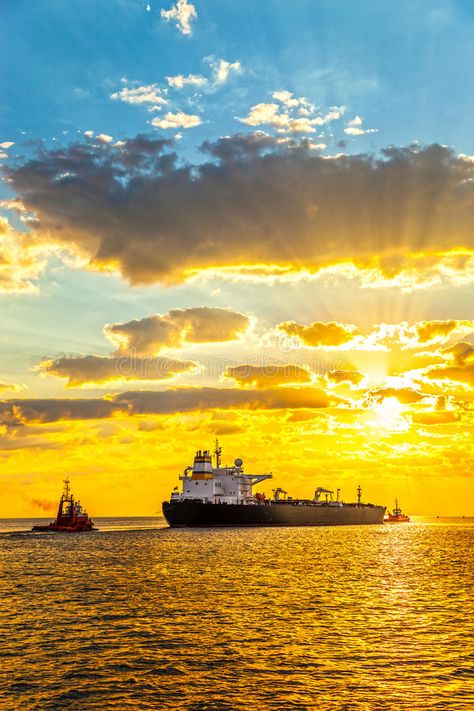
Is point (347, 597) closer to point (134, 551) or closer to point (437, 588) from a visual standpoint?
point (437, 588)

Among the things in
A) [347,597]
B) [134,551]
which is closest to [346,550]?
[134,551]

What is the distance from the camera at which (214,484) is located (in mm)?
147750

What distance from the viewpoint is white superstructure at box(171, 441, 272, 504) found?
147 meters

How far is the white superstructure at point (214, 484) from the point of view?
484 ft

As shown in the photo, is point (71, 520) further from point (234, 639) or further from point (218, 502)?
point (234, 639)

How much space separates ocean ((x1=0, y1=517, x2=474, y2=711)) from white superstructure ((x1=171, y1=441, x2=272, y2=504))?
82487 millimetres

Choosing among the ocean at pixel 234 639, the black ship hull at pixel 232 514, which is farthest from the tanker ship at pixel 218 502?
the ocean at pixel 234 639

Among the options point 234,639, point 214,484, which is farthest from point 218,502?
point 234,639

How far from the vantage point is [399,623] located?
37625mm

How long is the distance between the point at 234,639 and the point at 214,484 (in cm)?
11574

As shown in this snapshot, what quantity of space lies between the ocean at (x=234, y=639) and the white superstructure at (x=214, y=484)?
3248 inches

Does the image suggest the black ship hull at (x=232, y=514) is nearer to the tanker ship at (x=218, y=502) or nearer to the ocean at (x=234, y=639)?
the tanker ship at (x=218, y=502)

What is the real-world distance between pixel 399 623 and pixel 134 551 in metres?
56.3

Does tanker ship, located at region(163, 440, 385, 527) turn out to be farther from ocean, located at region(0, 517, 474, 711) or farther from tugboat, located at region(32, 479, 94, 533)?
ocean, located at region(0, 517, 474, 711)
